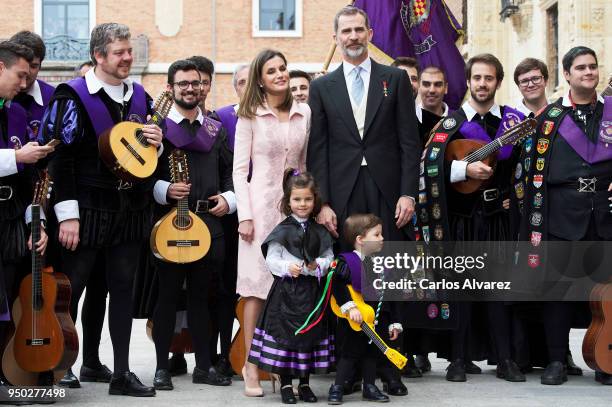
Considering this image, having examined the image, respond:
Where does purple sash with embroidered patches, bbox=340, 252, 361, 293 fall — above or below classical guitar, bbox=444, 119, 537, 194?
below

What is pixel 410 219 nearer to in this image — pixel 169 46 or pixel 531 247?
pixel 531 247

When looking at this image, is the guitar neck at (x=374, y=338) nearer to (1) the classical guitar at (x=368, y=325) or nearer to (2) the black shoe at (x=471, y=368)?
(1) the classical guitar at (x=368, y=325)

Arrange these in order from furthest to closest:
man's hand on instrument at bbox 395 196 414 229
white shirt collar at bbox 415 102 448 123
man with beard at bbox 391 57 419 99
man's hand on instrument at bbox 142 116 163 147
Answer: man with beard at bbox 391 57 419 99, white shirt collar at bbox 415 102 448 123, man's hand on instrument at bbox 395 196 414 229, man's hand on instrument at bbox 142 116 163 147

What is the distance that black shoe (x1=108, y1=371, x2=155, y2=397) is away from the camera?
698 cm

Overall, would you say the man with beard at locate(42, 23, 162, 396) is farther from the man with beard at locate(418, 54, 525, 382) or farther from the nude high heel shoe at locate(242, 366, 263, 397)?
the man with beard at locate(418, 54, 525, 382)

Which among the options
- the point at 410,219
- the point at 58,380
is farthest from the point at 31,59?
the point at 410,219

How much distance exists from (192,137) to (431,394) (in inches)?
90.1

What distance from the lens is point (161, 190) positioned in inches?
296

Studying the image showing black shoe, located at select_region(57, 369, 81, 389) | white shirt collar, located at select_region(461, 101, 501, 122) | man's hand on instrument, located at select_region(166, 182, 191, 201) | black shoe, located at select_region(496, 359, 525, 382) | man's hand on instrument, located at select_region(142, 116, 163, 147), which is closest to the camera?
man's hand on instrument, located at select_region(142, 116, 163, 147)

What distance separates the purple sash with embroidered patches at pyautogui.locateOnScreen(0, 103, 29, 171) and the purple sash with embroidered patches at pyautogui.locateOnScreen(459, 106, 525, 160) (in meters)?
2.99

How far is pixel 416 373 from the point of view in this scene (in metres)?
8.00

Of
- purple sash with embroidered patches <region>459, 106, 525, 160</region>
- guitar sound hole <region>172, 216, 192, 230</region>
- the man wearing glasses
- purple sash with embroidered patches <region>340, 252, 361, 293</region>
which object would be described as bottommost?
purple sash with embroidered patches <region>340, 252, 361, 293</region>

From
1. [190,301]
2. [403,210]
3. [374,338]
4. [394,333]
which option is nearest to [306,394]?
[374,338]

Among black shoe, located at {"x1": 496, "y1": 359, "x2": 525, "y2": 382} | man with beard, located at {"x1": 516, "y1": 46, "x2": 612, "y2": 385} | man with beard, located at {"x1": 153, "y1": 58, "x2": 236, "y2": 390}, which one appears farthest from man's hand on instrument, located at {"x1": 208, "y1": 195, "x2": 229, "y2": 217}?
black shoe, located at {"x1": 496, "y1": 359, "x2": 525, "y2": 382}
